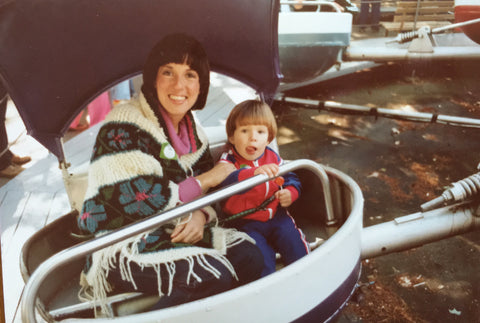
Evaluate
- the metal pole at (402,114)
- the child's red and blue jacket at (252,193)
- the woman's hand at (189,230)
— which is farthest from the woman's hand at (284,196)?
the metal pole at (402,114)

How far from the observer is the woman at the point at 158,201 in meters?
1.47

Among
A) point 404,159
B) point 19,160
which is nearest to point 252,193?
point 404,159

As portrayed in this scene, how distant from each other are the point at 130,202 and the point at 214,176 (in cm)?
Result: 43

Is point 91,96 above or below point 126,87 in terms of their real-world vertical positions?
above

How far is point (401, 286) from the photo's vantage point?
8.06 ft

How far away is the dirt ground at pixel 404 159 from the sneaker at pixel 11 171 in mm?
2424

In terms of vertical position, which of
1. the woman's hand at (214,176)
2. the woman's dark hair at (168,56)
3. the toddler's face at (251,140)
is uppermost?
the woman's dark hair at (168,56)

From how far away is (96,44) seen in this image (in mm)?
1791

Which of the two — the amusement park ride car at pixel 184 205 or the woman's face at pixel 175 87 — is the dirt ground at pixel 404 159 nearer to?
the amusement park ride car at pixel 184 205

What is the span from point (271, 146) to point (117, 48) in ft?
2.98

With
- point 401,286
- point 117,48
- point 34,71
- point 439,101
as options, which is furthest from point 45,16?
point 439,101

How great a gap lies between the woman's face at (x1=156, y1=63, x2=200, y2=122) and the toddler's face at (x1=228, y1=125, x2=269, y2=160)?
0.34 m

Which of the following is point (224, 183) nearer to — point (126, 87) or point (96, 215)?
point (96, 215)

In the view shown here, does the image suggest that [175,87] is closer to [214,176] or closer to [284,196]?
[214,176]
